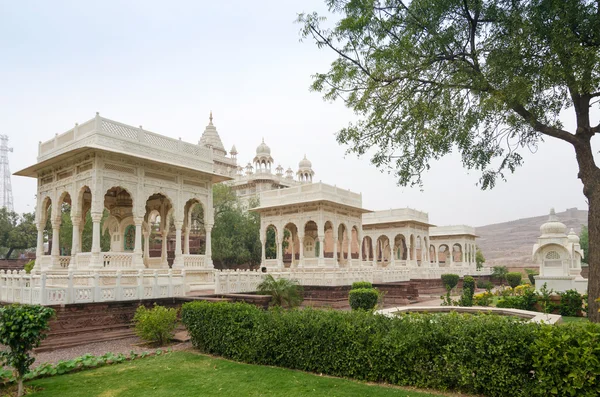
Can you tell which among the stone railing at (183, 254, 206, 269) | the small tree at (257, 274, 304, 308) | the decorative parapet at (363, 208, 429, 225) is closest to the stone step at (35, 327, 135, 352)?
the small tree at (257, 274, 304, 308)

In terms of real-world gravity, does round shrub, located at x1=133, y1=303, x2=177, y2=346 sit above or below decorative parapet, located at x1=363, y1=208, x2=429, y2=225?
below

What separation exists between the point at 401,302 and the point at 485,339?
16.7 metres

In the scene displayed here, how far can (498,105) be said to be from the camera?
33.2ft

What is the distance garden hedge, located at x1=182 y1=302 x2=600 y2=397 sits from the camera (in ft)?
18.7

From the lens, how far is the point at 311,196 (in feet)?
88.0

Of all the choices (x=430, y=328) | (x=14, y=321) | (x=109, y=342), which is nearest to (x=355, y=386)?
(x=430, y=328)

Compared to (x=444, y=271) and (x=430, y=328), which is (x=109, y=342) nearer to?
(x=430, y=328)

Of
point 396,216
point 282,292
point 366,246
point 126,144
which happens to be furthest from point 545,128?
point 366,246

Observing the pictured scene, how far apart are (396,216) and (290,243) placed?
9.05 meters

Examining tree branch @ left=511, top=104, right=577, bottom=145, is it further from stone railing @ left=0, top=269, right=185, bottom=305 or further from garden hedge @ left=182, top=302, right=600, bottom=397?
stone railing @ left=0, top=269, right=185, bottom=305

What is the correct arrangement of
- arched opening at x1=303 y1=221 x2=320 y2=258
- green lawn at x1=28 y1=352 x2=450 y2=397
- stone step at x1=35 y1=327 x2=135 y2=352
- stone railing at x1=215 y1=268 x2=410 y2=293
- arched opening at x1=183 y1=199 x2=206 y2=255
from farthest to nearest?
arched opening at x1=183 y1=199 x2=206 y2=255 < arched opening at x1=303 y1=221 x2=320 y2=258 < stone railing at x1=215 y1=268 x2=410 y2=293 < stone step at x1=35 y1=327 x2=135 y2=352 < green lawn at x1=28 y1=352 x2=450 y2=397

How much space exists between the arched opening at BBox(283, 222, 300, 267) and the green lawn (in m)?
21.1

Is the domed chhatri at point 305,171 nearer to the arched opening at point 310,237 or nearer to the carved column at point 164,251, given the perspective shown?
the arched opening at point 310,237

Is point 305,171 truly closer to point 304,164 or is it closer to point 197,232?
point 304,164
